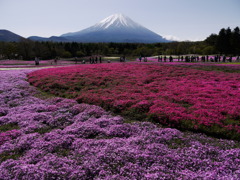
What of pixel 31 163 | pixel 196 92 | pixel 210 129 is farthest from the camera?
pixel 196 92

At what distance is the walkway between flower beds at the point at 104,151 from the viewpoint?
256 inches

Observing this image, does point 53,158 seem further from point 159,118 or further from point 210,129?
point 210,129

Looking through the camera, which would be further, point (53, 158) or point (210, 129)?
point (210, 129)

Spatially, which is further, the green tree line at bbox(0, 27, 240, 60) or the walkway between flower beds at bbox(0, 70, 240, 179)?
the green tree line at bbox(0, 27, 240, 60)

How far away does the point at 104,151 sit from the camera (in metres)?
7.76

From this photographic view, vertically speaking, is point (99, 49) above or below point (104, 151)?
above

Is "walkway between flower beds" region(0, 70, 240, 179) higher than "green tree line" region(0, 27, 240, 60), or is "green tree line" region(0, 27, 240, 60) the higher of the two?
"green tree line" region(0, 27, 240, 60)

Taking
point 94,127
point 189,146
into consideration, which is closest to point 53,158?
point 94,127

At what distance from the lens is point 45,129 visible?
10.6m

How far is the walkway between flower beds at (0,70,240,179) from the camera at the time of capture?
6508mm

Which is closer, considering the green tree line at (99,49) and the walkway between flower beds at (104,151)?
the walkway between flower beds at (104,151)

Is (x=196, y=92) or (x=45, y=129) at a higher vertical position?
(x=196, y=92)

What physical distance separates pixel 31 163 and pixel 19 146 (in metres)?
1.67

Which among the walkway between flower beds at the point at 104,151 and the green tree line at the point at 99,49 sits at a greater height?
the green tree line at the point at 99,49
